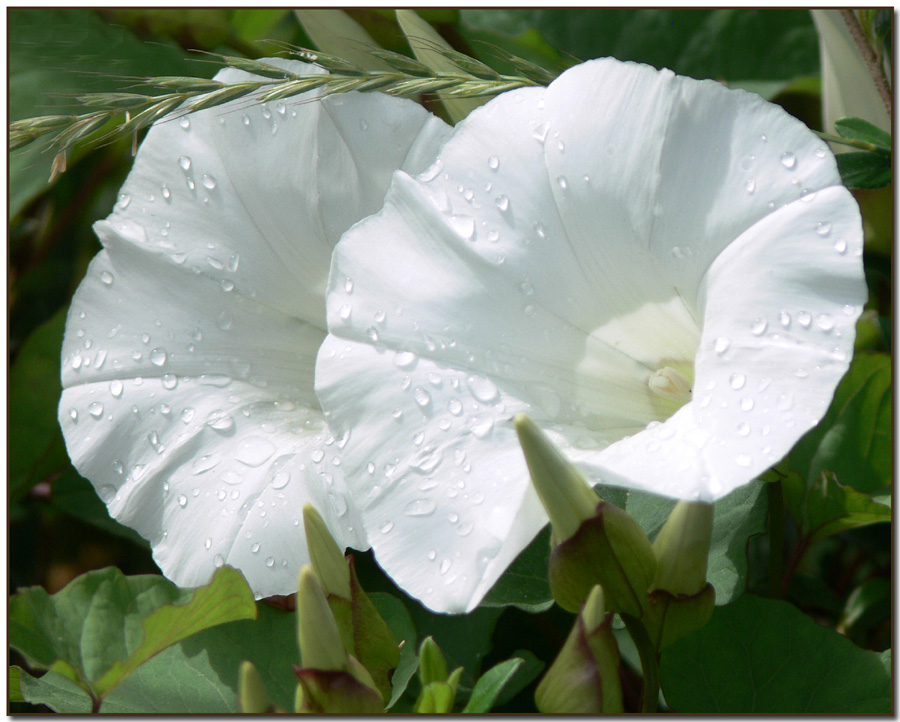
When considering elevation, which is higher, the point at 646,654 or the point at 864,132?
the point at 864,132

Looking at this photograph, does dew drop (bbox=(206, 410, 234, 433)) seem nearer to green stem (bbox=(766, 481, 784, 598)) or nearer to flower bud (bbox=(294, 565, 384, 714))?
flower bud (bbox=(294, 565, 384, 714))

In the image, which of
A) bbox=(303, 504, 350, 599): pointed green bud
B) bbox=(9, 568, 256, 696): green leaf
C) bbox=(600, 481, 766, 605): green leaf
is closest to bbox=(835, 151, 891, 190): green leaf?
bbox=(600, 481, 766, 605): green leaf

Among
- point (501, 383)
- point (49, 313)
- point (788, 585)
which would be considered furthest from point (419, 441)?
point (49, 313)

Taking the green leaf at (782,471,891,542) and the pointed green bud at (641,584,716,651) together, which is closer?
the pointed green bud at (641,584,716,651)

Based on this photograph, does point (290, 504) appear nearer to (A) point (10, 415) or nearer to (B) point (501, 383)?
(B) point (501, 383)

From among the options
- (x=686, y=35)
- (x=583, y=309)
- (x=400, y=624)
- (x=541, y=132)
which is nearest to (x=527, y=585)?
(x=400, y=624)

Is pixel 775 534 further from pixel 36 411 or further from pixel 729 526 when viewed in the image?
pixel 36 411
